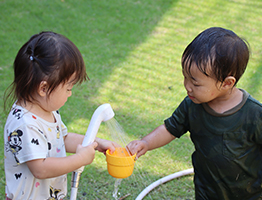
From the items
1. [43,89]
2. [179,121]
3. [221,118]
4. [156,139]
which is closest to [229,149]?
[221,118]

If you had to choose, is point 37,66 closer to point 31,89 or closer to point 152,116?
point 31,89

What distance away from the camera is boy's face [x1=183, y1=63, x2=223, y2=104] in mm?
1476

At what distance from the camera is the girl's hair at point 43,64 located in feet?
4.53

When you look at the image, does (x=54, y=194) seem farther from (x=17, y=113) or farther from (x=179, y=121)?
(x=179, y=121)

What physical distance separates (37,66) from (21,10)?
4.28 m

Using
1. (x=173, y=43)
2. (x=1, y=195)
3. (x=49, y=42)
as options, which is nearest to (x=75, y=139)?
(x=49, y=42)

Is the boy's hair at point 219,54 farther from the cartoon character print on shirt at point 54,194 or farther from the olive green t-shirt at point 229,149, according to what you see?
the cartoon character print on shirt at point 54,194

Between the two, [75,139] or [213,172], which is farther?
[75,139]

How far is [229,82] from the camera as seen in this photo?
1497mm

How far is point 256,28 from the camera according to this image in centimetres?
547

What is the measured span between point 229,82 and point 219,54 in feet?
0.54

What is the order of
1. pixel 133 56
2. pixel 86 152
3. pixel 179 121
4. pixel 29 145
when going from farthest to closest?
pixel 133 56, pixel 179 121, pixel 86 152, pixel 29 145

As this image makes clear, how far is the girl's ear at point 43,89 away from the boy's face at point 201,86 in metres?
0.71

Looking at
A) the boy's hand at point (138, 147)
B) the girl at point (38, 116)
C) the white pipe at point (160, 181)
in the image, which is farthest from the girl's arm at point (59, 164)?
the white pipe at point (160, 181)
